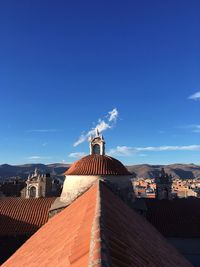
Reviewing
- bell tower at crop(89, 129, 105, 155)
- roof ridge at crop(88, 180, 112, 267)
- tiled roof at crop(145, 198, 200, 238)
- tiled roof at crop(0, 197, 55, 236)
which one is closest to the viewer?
roof ridge at crop(88, 180, 112, 267)

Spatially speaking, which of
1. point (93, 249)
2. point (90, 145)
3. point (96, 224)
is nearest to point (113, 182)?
point (90, 145)

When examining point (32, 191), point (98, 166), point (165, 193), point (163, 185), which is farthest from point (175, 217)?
point (32, 191)

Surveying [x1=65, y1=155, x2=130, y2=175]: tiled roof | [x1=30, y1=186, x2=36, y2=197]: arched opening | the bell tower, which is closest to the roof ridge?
[x1=65, y1=155, x2=130, y2=175]: tiled roof

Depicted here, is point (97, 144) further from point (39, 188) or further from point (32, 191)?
point (32, 191)

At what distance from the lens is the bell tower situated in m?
22.9

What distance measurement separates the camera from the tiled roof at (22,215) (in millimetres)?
21281

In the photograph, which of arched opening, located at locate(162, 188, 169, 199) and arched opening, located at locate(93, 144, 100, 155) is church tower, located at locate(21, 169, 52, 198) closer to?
arched opening, located at locate(93, 144, 100, 155)

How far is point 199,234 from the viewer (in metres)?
21.4

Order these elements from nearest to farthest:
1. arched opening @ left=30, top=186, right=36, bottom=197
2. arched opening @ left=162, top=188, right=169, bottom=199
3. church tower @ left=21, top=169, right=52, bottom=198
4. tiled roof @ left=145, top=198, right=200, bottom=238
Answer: tiled roof @ left=145, top=198, right=200, bottom=238
arched opening @ left=162, top=188, right=169, bottom=199
church tower @ left=21, top=169, right=52, bottom=198
arched opening @ left=30, top=186, right=36, bottom=197

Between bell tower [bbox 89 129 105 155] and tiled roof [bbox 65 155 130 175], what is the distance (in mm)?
1440

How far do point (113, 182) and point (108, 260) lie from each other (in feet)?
49.2

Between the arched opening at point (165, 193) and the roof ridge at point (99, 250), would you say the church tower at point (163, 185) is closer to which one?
the arched opening at point (165, 193)

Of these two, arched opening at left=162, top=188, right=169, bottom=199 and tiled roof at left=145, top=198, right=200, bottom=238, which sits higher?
arched opening at left=162, top=188, right=169, bottom=199

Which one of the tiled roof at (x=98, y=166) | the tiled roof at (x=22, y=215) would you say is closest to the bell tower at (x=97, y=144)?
the tiled roof at (x=98, y=166)
